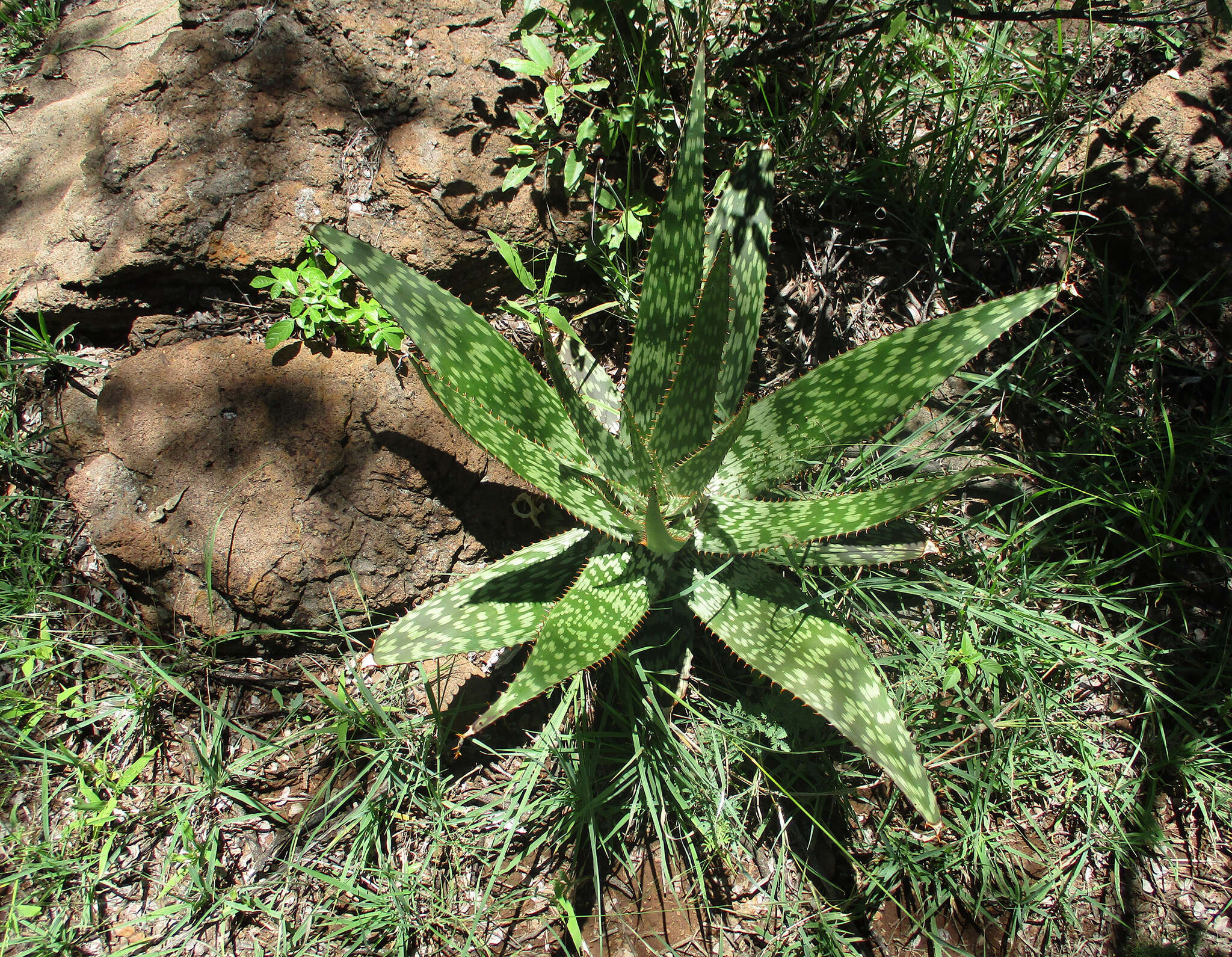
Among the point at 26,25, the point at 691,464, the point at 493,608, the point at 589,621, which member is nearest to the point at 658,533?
the point at 691,464

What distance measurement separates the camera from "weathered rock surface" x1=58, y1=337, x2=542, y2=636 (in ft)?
6.24

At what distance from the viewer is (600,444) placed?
1.61 metres

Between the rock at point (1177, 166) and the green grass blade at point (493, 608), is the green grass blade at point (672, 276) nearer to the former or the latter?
the green grass blade at point (493, 608)

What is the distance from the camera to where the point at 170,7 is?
2441mm

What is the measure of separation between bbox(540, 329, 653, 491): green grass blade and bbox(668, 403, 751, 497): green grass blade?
74 millimetres

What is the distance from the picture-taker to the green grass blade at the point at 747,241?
1735mm

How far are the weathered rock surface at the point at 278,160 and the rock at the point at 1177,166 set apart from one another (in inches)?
73.0

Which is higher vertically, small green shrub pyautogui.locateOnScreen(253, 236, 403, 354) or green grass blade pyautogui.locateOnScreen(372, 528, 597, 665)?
small green shrub pyautogui.locateOnScreen(253, 236, 403, 354)

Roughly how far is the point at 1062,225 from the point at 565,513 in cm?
194

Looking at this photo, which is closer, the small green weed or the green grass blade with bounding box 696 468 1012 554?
the green grass blade with bounding box 696 468 1012 554

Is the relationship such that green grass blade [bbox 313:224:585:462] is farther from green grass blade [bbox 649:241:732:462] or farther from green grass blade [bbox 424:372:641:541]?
green grass blade [bbox 649:241:732:462]

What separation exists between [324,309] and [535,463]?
2.85 feet

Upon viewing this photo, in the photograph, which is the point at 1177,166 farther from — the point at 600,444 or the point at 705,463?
the point at 600,444

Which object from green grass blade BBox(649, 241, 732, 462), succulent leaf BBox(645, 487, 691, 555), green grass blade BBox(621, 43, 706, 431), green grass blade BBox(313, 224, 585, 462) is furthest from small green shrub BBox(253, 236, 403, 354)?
succulent leaf BBox(645, 487, 691, 555)
